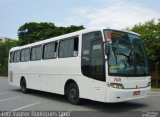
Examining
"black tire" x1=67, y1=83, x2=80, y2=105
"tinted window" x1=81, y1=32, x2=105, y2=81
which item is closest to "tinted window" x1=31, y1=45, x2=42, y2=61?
"black tire" x1=67, y1=83, x2=80, y2=105

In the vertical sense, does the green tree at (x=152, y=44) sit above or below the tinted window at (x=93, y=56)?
above

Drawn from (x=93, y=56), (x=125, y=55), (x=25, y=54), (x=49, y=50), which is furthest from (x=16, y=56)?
(x=125, y=55)

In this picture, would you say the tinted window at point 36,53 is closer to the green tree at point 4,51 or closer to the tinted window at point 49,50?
the tinted window at point 49,50

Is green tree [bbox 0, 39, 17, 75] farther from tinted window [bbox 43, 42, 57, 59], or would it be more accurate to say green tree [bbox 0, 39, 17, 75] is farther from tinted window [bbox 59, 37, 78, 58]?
tinted window [bbox 59, 37, 78, 58]

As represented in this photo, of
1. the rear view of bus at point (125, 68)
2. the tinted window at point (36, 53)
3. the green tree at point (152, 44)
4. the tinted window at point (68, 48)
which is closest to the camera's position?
the rear view of bus at point (125, 68)

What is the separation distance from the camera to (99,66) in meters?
10.8

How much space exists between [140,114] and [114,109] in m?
1.44

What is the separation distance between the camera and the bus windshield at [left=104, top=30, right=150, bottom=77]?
10.5 metres

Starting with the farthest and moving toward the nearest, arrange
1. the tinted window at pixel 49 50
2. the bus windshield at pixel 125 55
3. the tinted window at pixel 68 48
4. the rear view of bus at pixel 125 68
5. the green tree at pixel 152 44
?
the green tree at pixel 152 44 < the tinted window at pixel 49 50 < the tinted window at pixel 68 48 < the bus windshield at pixel 125 55 < the rear view of bus at pixel 125 68

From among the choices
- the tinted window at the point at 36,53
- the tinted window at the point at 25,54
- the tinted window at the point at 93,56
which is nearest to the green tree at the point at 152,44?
the tinted window at the point at 25,54

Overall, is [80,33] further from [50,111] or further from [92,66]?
[50,111]

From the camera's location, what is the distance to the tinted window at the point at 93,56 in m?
10.8

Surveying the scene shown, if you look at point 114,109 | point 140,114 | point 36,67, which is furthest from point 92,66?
point 36,67

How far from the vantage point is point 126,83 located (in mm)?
10547
